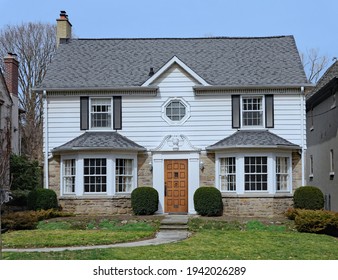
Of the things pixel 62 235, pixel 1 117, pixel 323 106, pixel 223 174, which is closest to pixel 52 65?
pixel 1 117

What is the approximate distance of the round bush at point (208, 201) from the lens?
2345 cm

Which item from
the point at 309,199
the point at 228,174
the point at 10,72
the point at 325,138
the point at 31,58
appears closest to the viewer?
the point at 309,199

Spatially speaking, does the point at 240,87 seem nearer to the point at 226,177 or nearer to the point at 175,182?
the point at 226,177

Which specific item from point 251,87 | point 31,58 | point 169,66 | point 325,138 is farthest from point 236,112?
point 31,58

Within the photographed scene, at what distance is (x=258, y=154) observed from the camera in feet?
77.9

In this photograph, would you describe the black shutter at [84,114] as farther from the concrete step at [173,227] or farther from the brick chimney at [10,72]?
the brick chimney at [10,72]

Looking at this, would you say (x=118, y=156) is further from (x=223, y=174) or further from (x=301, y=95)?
(x=301, y=95)

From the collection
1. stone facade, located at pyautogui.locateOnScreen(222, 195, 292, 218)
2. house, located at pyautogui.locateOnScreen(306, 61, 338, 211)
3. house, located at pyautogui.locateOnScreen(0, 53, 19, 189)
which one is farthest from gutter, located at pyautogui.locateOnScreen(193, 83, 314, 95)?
house, located at pyautogui.locateOnScreen(0, 53, 19, 189)

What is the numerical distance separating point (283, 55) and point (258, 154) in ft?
18.6

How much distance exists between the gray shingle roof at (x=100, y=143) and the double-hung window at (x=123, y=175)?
763 mm

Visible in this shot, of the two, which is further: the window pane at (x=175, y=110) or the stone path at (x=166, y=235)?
the window pane at (x=175, y=110)

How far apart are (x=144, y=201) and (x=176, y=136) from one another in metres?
3.20

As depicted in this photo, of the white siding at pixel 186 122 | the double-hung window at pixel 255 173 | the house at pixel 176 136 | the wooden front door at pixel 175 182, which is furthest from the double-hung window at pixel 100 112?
the double-hung window at pixel 255 173

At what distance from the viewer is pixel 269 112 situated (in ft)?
81.0
